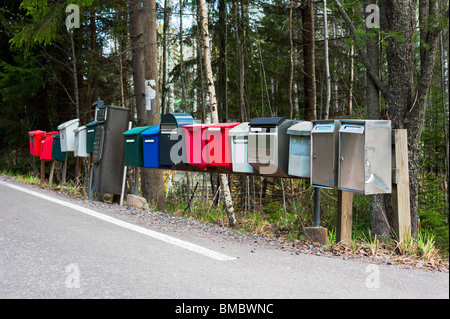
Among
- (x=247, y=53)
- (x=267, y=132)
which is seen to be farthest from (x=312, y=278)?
(x=247, y=53)

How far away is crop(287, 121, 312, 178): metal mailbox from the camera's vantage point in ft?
17.6

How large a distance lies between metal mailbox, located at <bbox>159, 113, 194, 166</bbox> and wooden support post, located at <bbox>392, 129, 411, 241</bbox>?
322cm

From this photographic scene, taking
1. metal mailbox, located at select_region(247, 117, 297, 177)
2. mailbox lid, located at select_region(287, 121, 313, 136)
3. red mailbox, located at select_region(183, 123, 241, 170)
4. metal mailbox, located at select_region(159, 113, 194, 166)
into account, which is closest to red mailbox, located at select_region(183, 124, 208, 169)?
red mailbox, located at select_region(183, 123, 241, 170)

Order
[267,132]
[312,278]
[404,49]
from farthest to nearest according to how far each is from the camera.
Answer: [404,49] < [267,132] < [312,278]

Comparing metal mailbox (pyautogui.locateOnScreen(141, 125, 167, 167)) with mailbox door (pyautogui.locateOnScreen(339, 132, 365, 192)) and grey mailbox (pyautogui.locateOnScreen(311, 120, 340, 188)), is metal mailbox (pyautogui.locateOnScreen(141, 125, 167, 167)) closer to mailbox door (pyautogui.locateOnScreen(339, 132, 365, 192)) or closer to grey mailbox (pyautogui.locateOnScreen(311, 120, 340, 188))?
grey mailbox (pyautogui.locateOnScreen(311, 120, 340, 188))

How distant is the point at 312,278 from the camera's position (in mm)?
3699

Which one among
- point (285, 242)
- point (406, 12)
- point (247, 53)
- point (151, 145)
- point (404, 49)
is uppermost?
point (247, 53)

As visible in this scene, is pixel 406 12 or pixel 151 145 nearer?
pixel 406 12

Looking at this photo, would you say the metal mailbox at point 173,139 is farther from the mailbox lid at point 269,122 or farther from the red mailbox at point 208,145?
the mailbox lid at point 269,122

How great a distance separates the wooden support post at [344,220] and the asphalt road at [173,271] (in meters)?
0.80

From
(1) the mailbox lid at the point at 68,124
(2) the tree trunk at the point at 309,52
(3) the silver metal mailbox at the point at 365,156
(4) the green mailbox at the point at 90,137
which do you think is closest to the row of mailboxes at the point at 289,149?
(3) the silver metal mailbox at the point at 365,156

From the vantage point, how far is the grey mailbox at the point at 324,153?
4996 mm
